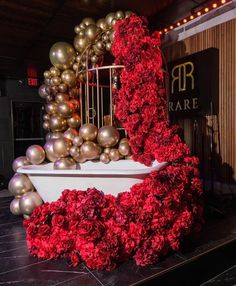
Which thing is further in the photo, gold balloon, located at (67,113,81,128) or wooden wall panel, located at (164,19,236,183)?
wooden wall panel, located at (164,19,236,183)

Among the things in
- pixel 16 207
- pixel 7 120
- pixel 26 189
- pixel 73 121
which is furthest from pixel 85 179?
pixel 7 120

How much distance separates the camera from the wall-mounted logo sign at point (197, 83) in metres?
3.64

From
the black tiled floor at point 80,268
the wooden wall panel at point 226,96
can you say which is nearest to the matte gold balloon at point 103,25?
the wooden wall panel at point 226,96

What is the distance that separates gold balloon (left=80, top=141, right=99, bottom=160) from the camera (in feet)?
8.06

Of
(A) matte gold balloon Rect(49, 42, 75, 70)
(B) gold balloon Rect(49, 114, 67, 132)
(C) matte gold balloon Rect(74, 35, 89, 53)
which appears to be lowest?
(B) gold balloon Rect(49, 114, 67, 132)

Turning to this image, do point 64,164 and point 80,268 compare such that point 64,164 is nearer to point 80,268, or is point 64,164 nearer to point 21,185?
point 21,185

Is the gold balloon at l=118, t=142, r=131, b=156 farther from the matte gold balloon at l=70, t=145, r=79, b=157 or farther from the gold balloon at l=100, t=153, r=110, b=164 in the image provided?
the matte gold balloon at l=70, t=145, r=79, b=157

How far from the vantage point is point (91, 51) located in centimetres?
293

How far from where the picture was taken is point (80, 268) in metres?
1.71

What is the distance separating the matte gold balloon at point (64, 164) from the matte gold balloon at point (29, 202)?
1.12ft

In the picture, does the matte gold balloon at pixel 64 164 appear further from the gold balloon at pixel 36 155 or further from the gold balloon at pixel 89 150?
the gold balloon at pixel 36 155

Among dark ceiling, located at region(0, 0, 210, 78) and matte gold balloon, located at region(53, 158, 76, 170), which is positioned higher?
dark ceiling, located at region(0, 0, 210, 78)

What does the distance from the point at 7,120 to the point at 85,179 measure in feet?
12.4

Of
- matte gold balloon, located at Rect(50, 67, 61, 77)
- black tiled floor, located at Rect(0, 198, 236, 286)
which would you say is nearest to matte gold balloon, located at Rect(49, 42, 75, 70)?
matte gold balloon, located at Rect(50, 67, 61, 77)
